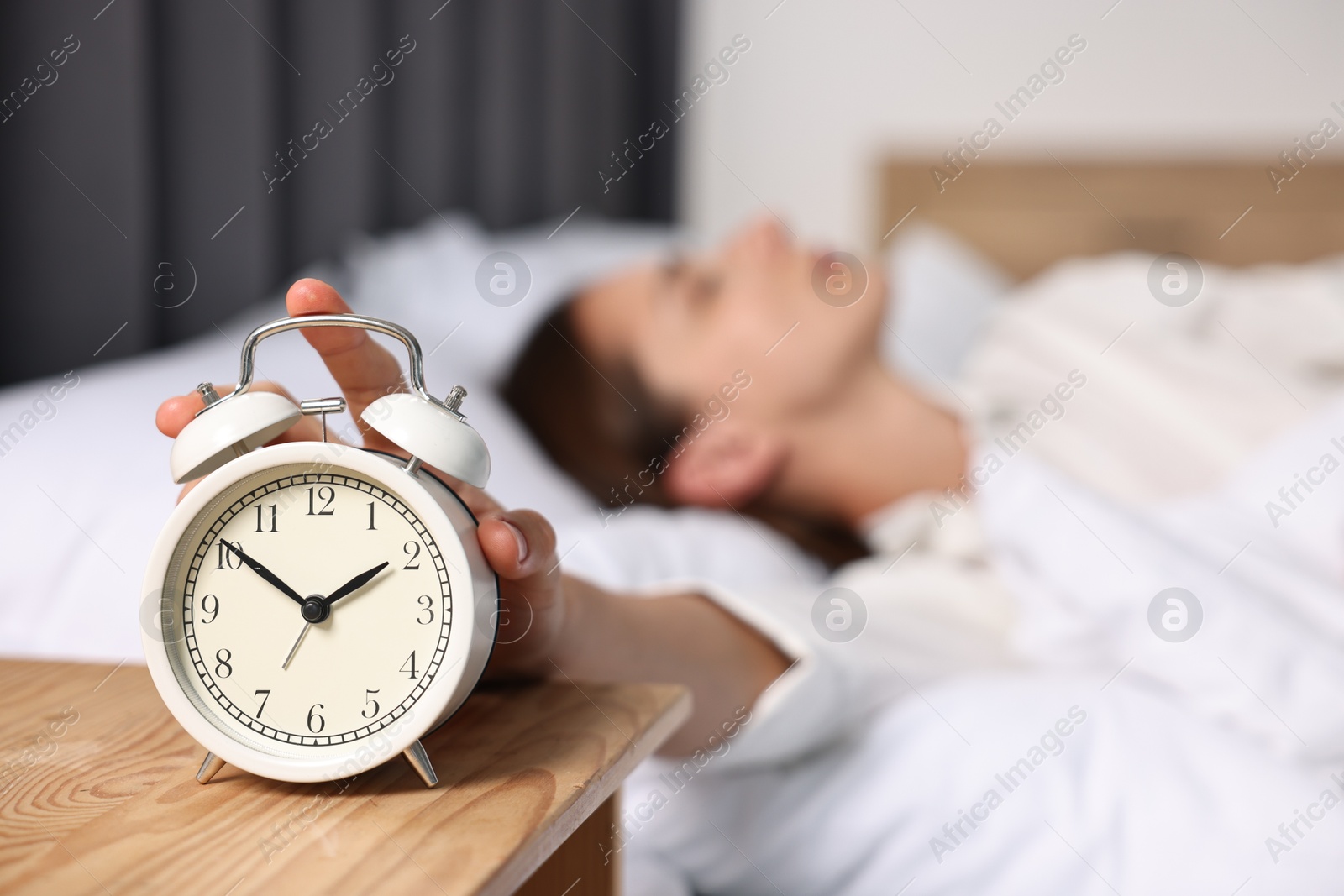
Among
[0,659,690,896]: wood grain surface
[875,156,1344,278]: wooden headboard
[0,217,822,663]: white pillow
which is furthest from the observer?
[875,156,1344,278]: wooden headboard

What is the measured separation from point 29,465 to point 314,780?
538mm

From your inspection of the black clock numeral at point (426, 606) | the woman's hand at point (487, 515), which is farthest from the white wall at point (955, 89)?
the black clock numeral at point (426, 606)

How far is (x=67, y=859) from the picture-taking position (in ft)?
1.25

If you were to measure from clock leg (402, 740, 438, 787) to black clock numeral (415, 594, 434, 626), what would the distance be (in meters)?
0.05

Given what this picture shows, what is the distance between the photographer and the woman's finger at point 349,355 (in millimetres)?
474

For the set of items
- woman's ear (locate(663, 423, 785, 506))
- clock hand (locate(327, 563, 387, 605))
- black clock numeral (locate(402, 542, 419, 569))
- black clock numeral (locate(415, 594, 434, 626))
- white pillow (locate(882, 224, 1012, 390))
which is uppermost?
white pillow (locate(882, 224, 1012, 390))

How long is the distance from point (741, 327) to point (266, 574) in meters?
0.95

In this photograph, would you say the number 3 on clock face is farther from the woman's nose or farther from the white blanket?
the woman's nose

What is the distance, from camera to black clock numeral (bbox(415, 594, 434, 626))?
45 centimetres

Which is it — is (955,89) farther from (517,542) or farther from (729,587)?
(517,542)

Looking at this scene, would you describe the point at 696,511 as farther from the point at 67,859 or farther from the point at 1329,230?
the point at 1329,230

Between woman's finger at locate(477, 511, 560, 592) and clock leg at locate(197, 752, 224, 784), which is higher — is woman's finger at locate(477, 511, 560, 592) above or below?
above

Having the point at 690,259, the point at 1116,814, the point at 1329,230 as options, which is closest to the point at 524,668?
the point at 1116,814

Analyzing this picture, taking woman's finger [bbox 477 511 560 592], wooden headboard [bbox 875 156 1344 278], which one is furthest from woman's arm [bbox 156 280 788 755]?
wooden headboard [bbox 875 156 1344 278]
